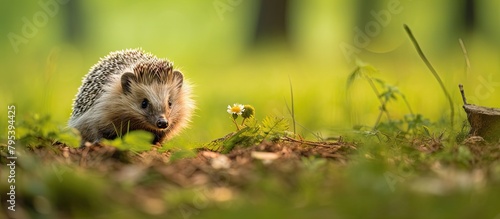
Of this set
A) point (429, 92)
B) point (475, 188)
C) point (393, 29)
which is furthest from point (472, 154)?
point (393, 29)

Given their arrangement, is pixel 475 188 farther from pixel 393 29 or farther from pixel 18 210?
pixel 393 29

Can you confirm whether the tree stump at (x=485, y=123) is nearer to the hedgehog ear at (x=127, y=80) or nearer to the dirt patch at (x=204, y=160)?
the dirt patch at (x=204, y=160)

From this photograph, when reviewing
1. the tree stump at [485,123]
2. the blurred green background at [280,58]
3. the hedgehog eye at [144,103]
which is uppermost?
the blurred green background at [280,58]
